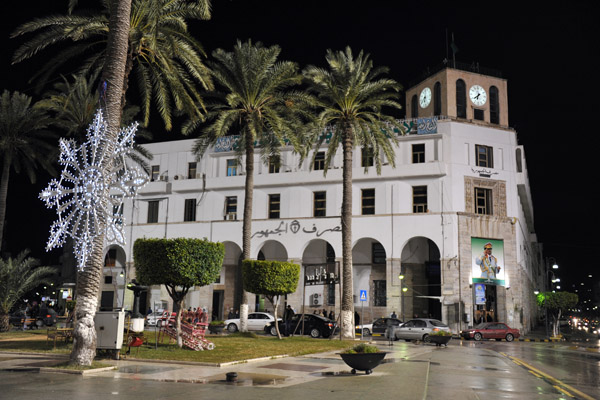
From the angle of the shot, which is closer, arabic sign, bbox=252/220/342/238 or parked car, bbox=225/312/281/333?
parked car, bbox=225/312/281/333

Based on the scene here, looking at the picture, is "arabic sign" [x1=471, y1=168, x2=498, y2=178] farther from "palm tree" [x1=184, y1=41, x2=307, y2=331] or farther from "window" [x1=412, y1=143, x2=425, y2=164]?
"palm tree" [x1=184, y1=41, x2=307, y2=331]

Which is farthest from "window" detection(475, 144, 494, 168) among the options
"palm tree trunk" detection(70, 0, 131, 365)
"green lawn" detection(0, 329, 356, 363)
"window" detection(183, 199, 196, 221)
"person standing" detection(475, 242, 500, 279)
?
"palm tree trunk" detection(70, 0, 131, 365)

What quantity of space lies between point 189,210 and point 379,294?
17884 mm

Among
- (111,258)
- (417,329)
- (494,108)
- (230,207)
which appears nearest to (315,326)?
(417,329)

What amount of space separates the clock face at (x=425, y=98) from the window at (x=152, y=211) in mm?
25446

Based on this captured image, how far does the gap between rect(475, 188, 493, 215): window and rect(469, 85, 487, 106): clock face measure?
834 cm

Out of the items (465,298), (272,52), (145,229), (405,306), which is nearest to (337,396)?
(272,52)

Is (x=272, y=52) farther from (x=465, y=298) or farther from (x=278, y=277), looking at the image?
(x=465, y=298)

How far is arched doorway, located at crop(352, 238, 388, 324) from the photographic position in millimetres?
43781

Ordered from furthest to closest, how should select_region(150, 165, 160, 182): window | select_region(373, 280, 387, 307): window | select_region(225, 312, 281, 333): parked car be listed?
select_region(150, 165, 160, 182): window, select_region(373, 280, 387, 307): window, select_region(225, 312, 281, 333): parked car

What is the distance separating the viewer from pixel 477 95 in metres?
46.1

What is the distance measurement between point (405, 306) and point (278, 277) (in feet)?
67.2

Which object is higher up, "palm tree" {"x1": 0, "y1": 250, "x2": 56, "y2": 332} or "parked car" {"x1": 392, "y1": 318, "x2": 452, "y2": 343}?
"palm tree" {"x1": 0, "y1": 250, "x2": 56, "y2": 332}

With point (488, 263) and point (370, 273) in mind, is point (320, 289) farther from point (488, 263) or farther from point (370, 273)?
point (488, 263)
